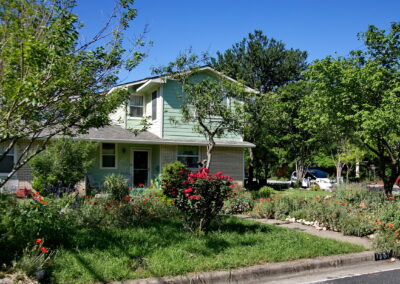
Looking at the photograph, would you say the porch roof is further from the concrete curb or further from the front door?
the concrete curb

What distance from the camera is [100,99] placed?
636 cm

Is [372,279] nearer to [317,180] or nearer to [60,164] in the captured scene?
[60,164]

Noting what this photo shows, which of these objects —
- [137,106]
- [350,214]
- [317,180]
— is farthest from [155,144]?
[317,180]

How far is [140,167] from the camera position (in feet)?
65.0

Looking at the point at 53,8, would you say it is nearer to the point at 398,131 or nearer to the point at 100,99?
the point at 100,99

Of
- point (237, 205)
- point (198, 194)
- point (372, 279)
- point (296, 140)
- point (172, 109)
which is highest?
point (172, 109)

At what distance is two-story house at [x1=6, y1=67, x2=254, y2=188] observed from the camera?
18484 mm

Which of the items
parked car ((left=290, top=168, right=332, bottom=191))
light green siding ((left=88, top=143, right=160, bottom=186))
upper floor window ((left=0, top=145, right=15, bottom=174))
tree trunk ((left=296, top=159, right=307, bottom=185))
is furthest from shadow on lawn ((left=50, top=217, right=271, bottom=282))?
tree trunk ((left=296, top=159, right=307, bottom=185))

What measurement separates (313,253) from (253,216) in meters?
4.10

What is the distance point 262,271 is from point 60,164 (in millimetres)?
9203

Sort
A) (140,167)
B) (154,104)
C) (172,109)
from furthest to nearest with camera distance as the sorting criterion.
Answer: (140,167)
(154,104)
(172,109)

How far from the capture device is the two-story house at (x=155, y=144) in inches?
728

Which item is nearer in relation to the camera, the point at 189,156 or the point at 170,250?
the point at 170,250

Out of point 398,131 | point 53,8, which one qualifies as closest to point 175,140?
point 398,131
